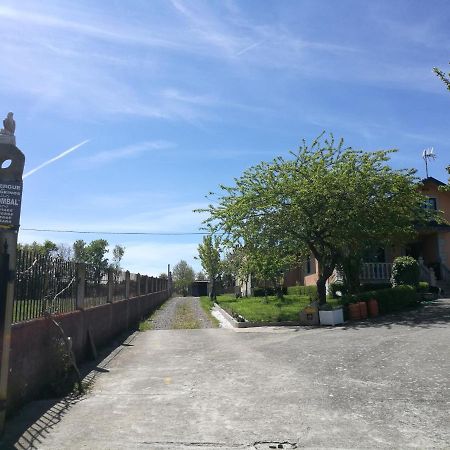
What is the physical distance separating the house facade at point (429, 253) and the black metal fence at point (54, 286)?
1954 centimetres

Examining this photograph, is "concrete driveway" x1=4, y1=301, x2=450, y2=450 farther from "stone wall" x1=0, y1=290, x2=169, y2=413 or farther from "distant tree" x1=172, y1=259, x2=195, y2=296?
"distant tree" x1=172, y1=259, x2=195, y2=296

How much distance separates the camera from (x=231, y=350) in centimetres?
1284

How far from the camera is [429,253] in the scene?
33.3 m

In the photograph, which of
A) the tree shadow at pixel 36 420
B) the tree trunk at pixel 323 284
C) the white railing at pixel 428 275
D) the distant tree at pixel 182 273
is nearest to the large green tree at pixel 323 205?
the tree trunk at pixel 323 284

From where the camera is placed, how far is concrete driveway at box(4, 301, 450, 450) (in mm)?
5762

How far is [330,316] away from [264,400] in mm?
11879

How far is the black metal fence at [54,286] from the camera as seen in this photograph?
756 centimetres

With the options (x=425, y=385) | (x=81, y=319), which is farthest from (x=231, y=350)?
(x=425, y=385)

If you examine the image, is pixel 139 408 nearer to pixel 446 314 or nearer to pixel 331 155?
pixel 446 314

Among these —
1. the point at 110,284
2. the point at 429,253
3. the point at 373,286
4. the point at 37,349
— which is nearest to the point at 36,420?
the point at 37,349

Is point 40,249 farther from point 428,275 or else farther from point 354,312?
point 428,275

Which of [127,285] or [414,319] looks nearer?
[414,319]

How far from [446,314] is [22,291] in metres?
17.2

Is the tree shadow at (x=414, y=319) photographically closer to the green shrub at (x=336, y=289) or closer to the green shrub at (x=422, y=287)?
the green shrub at (x=422, y=287)
